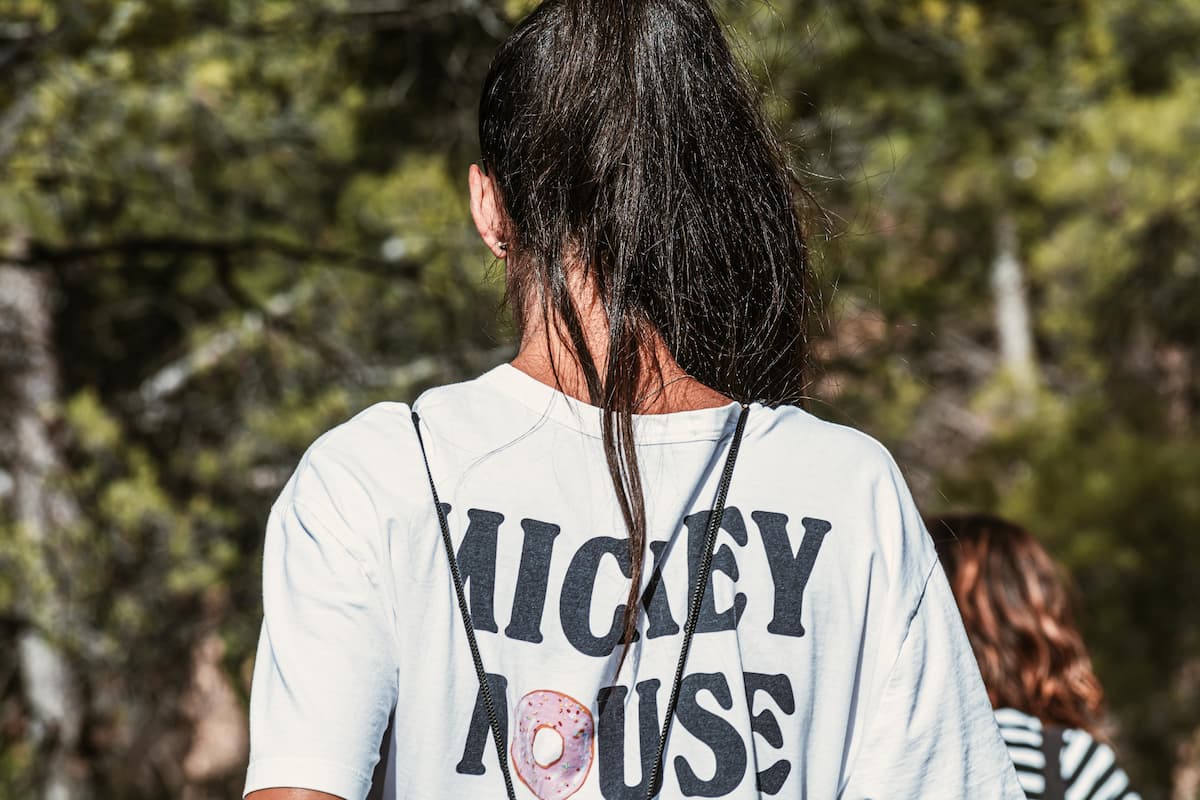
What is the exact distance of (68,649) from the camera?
17.6 feet

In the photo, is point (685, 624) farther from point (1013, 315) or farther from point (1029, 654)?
point (1013, 315)

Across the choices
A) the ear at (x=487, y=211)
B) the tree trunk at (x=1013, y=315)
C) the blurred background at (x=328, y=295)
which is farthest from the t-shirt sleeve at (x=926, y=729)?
the tree trunk at (x=1013, y=315)

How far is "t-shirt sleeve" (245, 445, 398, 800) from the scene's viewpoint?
0.92 meters

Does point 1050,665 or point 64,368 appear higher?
point 64,368

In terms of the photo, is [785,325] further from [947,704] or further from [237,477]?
[237,477]

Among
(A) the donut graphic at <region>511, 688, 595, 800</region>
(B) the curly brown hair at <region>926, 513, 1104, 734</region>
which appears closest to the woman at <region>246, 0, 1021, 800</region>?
(A) the donut graphic at <region>511, 688, 595, 800</region>

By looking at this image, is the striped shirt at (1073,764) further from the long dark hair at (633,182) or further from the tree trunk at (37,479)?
the tree trunk at (37,479)

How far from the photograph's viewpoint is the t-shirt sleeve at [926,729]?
3.37ft

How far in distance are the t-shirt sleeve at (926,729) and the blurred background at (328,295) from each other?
6.45 ft

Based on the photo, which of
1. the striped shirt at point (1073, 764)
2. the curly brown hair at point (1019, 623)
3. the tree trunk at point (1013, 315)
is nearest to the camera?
the striped shirt at point (1073, 764)

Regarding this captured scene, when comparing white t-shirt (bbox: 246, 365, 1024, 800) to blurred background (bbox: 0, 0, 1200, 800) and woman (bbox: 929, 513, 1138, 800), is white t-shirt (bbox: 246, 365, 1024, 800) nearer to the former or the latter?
woman (bbox: 929, 513, 1138, 800)

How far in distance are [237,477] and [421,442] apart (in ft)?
17.9

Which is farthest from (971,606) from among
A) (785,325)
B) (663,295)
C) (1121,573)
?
(1121,573)

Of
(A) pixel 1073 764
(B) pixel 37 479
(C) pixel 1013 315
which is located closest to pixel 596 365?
(A) pixel 1073 764
